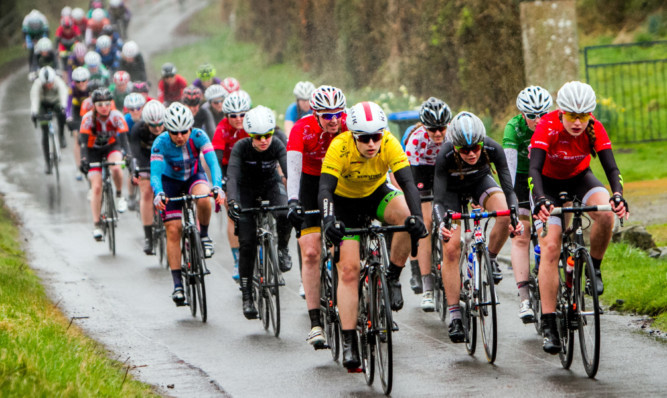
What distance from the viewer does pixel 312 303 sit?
8898mm

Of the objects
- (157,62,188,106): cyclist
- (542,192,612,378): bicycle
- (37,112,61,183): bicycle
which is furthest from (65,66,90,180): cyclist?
(542,192,612,378): bicycle

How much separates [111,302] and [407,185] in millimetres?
4945

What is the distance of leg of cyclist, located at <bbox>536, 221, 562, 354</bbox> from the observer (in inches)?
323

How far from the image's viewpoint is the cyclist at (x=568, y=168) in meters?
8.09

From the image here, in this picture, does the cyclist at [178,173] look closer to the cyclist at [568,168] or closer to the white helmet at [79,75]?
the cyclist at [568,168]

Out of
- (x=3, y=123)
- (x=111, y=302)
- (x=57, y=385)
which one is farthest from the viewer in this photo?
(x=3, y=123)

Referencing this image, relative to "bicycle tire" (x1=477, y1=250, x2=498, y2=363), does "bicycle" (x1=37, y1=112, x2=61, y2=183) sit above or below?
above

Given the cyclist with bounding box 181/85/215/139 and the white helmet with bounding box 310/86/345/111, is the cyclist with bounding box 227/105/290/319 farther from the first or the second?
the cyclist with bounding box 181/85/215/139

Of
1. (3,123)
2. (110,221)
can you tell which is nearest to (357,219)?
(110,221)

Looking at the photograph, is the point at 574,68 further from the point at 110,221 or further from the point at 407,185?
the point at 407,185

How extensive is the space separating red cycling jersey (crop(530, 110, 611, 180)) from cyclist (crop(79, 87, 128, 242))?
822 centimetres

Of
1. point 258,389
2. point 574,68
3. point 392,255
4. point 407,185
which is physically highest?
point 574,68

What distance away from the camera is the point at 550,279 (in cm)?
820

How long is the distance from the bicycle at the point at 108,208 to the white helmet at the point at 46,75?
5.97 meters
